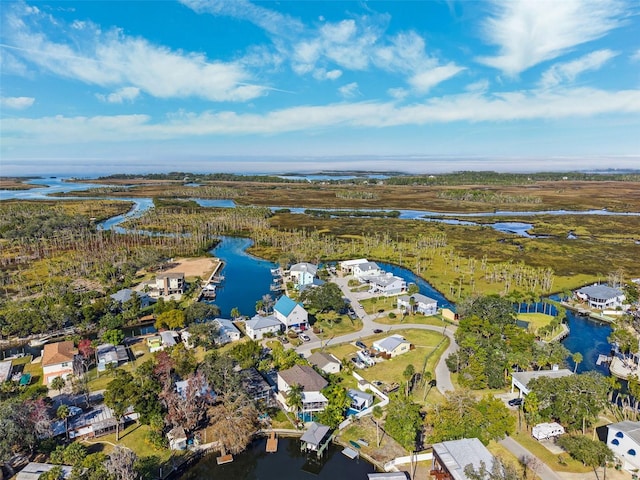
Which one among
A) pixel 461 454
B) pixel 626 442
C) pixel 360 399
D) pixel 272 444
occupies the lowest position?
pixel 272 444

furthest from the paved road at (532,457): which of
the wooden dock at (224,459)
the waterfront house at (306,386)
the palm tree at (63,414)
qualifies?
the palm tree at (63,414)

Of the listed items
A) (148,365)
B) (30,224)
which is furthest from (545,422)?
(30,224)

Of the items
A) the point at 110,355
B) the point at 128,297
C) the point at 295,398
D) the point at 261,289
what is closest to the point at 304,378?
the point at 295,398

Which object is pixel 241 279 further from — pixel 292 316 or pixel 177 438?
pixel 177 438

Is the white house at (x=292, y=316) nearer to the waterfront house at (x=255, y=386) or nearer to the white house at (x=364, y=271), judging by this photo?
the waterfront house at (x=255, y=386)

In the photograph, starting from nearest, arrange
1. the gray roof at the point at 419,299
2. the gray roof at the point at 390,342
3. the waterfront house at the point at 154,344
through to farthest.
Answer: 1. the gray roof at the point at 390,342
2. the waterfront house at the point at 154,344
3. the gray roof at the point at 419,299

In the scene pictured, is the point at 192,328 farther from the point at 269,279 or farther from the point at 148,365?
the point at 269,279
